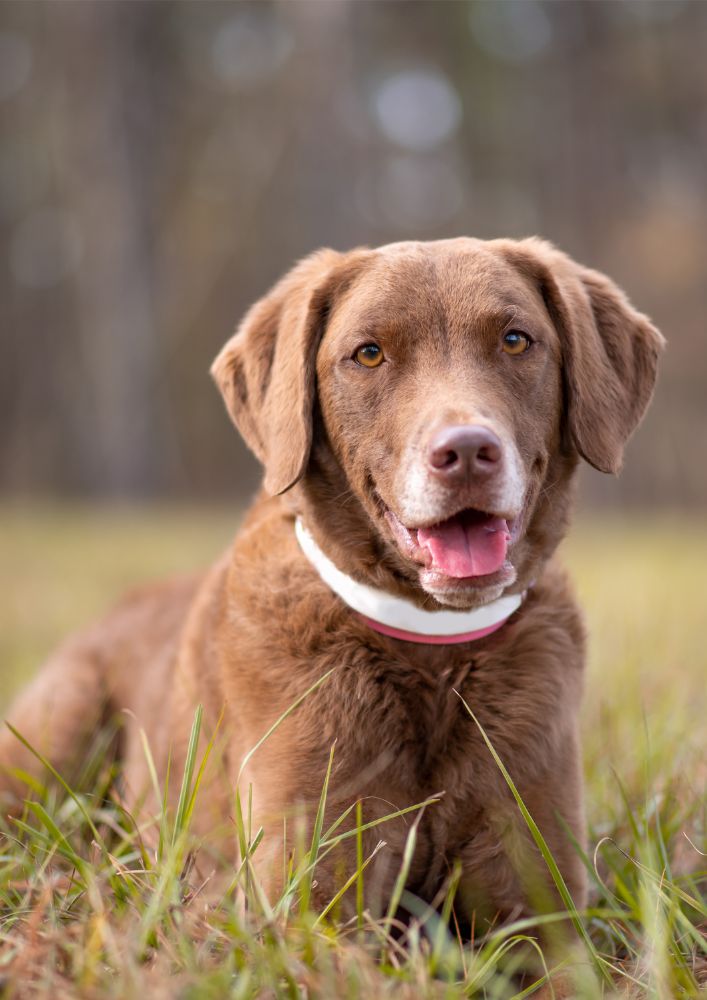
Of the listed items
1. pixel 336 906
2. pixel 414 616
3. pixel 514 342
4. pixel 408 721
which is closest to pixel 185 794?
pixel 336 906

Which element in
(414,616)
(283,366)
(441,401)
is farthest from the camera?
(283,366)

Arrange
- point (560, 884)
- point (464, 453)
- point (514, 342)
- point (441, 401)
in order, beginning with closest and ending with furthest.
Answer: point (560, 884) → point (464, 453) → point (441, 401) → point (514, 342)

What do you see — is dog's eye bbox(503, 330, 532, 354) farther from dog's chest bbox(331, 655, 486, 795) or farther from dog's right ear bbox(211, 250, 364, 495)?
Answer: dog's chest bbox(331, 655, 486, 795)

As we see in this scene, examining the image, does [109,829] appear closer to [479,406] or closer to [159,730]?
[159,730]

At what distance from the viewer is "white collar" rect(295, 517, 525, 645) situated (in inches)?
109

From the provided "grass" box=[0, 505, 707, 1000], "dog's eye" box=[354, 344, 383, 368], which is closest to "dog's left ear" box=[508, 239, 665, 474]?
"dog's eye" box=[354, 344, 383, 368]

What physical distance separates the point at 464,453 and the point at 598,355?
83cm

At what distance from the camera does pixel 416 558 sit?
2756mm

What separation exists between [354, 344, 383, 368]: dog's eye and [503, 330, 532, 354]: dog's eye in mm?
345

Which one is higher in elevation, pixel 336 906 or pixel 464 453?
pixel 464 453

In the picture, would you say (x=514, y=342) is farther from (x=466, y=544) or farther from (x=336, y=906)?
(x=336, y=906)

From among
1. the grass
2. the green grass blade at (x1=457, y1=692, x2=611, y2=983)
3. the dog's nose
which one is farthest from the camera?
the dog's nose

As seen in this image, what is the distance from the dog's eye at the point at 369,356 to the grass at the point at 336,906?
1086mm

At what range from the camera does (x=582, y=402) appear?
3025 mm
